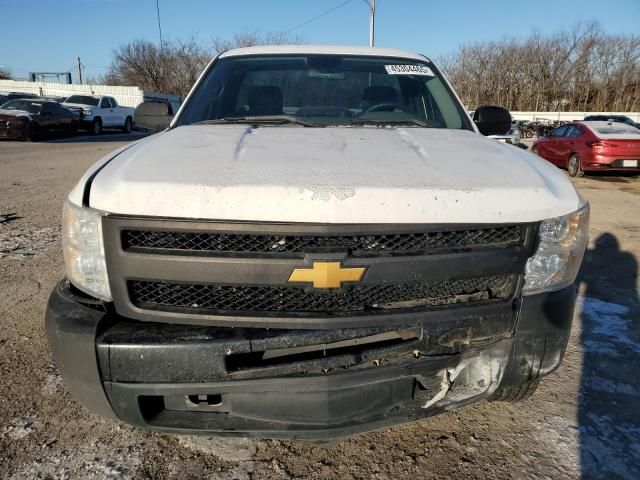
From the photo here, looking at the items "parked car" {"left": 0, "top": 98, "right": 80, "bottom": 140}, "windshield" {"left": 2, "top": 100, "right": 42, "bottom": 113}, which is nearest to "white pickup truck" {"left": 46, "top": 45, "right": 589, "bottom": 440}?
"parked car" {"left": 0, "top": 98, "right": 80, "bottom": 140}

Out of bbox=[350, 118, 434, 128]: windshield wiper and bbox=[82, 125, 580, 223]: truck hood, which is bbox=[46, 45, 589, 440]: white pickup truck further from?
bbox=[350, 118, 434, 128]: windshield wiper

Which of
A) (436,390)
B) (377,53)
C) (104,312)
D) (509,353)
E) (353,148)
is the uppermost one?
(377,53)

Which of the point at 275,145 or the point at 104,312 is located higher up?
the point at 275,145

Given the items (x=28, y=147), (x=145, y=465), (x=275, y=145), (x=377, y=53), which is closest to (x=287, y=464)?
(x=145, y=465)

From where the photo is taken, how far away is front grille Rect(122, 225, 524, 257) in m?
1.62

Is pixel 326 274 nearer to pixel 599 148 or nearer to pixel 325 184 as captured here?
pixel 325 184

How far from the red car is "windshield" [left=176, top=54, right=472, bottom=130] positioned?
33.8 feet

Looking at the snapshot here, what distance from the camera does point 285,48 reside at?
11.2 ft

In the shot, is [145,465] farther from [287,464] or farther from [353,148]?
Result: [353,148]

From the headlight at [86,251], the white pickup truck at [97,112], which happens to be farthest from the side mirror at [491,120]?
the white pickup truck at [97,112]

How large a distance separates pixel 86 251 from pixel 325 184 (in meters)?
0.92

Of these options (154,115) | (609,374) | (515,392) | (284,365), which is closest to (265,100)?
(154,115)

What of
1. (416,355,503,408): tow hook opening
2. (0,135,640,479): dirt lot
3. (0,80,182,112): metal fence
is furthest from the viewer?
(0,80,182,112): metal fence

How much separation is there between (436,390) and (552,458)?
76 cm
